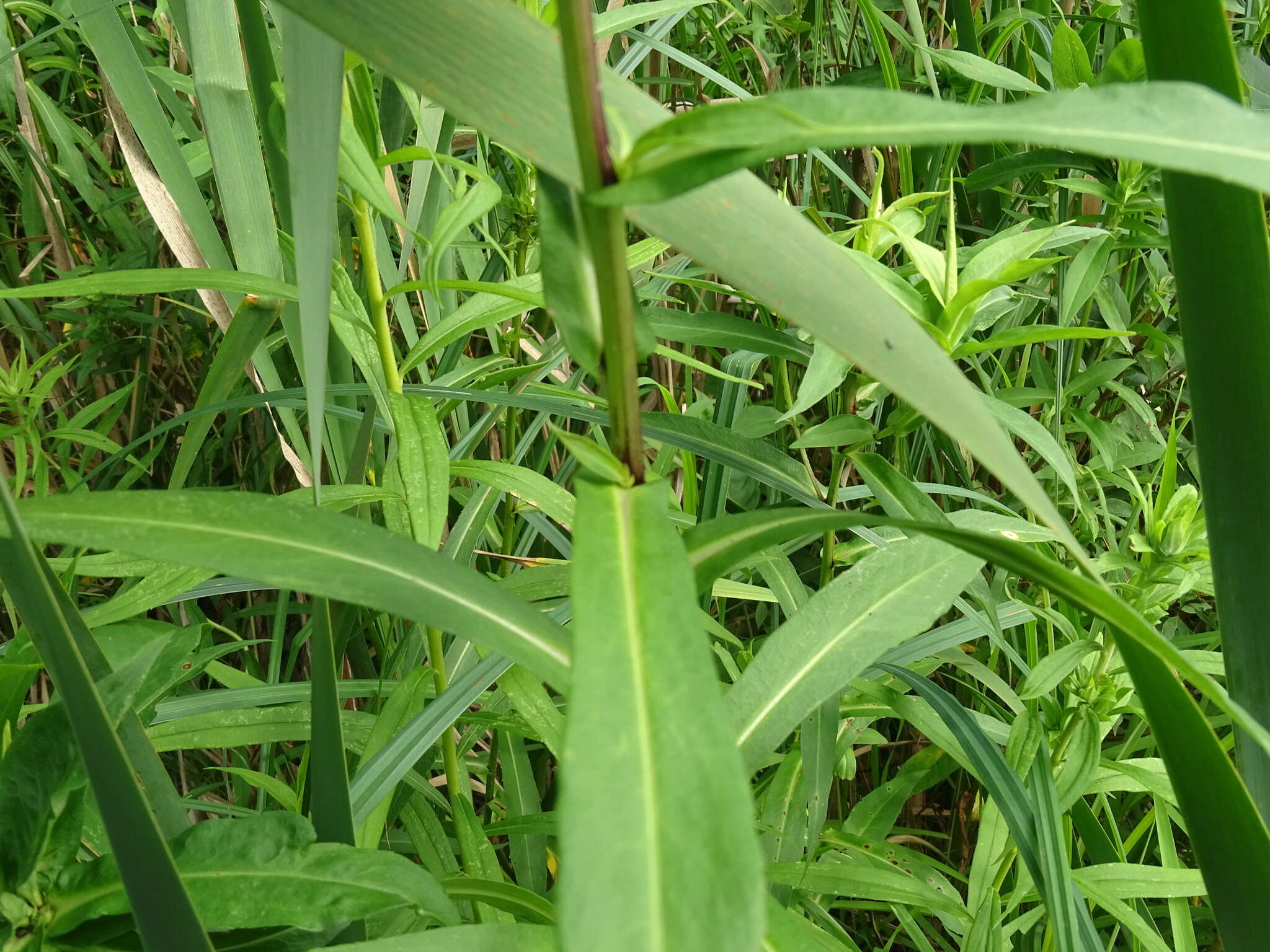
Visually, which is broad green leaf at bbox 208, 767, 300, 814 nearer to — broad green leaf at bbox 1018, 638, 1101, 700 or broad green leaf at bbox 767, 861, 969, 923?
broad green leaf at bbox 767, 861, 969, 923

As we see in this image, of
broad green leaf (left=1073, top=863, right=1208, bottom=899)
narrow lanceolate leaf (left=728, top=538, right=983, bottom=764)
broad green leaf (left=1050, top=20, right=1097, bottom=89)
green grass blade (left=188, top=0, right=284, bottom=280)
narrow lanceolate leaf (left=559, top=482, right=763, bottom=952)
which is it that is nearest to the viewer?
narrow lanceolate leaf (left=559, top=482, right=763, bottom=952)

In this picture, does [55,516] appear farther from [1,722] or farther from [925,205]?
[925,205]

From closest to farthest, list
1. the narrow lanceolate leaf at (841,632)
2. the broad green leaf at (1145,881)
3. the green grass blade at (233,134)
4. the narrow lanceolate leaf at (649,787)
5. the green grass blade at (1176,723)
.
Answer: the narrow lanceolate leaf at (649,787)
the green grass blade at (1176,723)
the narrow lanceolate leaf at (841,632)
the green grass blade at (233,134)
the broad green leaf at (1145,881)

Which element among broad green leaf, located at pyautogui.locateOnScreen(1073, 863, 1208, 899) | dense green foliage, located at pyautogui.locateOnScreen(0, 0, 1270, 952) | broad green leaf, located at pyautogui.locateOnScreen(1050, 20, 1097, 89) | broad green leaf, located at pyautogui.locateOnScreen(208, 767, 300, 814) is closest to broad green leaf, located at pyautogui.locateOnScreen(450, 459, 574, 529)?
dense green foliage, located at pyautogui.locateOnScreen(0, 0, 1270, 952)

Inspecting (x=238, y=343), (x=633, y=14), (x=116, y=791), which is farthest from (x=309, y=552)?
(x=633, y=14)

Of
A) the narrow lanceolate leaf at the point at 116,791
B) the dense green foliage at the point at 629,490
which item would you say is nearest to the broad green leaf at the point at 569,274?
the dense green foliage at the point at 629,490

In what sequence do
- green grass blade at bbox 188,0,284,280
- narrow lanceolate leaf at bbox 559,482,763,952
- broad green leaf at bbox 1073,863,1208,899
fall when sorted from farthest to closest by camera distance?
broad green leaf at bbox 1073,863,1208,899, green grass blade at bbox 188,0,284,280, narrow lanceolate leaf at bbox 559,482,763,952

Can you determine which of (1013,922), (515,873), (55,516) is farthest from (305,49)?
(1013,922)

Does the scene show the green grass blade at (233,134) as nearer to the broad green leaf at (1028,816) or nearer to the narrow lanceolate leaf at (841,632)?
the narrow lanceolate leaf at (841,632)
